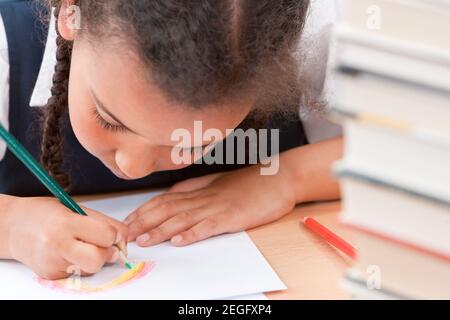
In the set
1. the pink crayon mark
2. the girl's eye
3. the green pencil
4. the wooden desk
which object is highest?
the girl's eye

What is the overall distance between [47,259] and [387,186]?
34 centimetres

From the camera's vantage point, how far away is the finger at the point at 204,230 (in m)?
0.63

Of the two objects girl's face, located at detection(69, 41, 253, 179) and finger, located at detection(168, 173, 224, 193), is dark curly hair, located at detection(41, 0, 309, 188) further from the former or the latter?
finger, located at detection(168, 173, 224, 193)

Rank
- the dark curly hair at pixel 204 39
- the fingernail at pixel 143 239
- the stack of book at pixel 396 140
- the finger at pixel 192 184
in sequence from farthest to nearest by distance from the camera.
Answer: the finger at pixel 192 184
the fingernail at pixel 143 239
the dark curly hair at pixel 204 39
the stack of book at pixel 396 140

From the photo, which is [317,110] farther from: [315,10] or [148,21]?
[148,21]

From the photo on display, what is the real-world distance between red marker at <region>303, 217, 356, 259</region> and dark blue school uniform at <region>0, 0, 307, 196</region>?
179 mm

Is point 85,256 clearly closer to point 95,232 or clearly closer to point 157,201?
point 95,232

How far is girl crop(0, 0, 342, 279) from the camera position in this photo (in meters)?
0.52

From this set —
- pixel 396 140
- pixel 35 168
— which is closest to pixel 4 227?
pixel 35 168

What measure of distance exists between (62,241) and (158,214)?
0.12 m

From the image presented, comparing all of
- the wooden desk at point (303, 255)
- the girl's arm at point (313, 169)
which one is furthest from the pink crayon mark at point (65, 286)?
the girl's arm at point (313, 169)

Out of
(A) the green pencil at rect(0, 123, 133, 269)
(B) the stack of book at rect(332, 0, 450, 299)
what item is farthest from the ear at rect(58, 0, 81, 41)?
(B) the stack of book at rect(332, 0, 450, 299)

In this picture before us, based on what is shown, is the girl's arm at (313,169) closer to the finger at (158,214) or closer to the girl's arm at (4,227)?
the finger at (158,214)

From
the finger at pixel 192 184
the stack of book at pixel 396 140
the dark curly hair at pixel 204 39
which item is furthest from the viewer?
the finger at pixel 192 184
